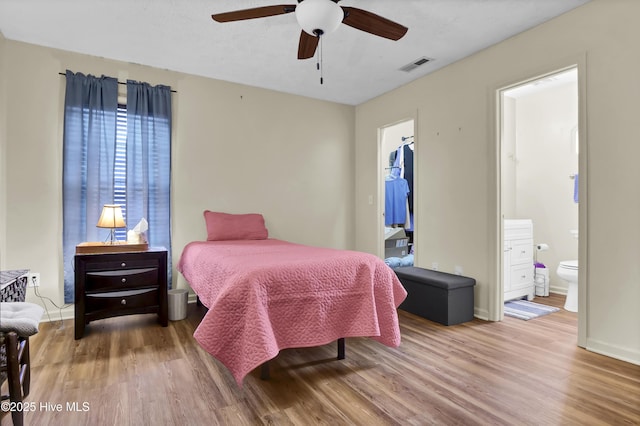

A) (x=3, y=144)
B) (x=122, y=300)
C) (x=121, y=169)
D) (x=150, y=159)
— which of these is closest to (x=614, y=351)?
(x=122, y=300)

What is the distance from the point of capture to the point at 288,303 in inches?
82.1

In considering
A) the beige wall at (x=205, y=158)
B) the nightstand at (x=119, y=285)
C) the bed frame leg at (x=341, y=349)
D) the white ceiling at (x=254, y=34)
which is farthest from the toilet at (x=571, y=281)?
the nightstand at (x=119, y=285)

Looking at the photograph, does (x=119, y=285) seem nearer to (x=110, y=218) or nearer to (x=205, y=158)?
(x=110, y=218)

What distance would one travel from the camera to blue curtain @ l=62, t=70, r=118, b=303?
329 centimetres

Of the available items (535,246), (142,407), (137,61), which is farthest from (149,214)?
(535,246)

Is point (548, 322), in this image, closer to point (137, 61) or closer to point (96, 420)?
point (96, 420)

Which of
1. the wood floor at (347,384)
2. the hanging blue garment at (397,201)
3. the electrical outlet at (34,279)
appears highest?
the hanging blue garment at (397,201)

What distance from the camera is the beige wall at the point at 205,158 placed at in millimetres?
3180

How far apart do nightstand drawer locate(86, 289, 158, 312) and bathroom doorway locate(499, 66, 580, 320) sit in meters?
3.68

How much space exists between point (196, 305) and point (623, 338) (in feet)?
12.2

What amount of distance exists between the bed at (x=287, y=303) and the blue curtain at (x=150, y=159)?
1316 millimetres

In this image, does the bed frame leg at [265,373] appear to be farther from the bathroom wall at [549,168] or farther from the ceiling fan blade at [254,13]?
the bathroom wall at [549,168]

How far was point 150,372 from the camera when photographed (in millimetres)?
2238

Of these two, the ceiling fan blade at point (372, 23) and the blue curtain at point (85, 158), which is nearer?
the ceiling fan blade at point (372, 23)
